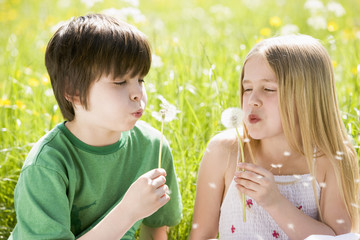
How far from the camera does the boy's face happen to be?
4.86 feet

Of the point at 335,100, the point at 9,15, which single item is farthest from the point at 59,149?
the point at 9,15

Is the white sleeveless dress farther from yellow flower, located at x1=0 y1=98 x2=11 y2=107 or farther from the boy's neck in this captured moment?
yellow flower, located at x1=0 y1=98 x2=11 y2=107

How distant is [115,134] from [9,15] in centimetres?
347

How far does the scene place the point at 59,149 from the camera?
1.54 meters

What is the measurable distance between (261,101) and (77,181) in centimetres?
61

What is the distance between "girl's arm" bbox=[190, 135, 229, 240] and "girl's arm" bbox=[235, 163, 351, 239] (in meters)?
0.15

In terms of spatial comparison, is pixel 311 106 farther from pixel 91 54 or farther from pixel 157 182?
pixel 91 54

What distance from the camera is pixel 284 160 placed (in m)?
1.79

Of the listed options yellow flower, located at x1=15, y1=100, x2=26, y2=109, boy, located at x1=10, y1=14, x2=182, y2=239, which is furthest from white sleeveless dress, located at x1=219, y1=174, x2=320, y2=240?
yellow flower, located at x1=15, y1=100, x2=26, y2=109

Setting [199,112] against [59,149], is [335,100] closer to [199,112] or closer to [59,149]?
[199,112]

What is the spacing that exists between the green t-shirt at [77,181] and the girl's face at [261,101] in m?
0.33

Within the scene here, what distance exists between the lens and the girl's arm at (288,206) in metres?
1.57

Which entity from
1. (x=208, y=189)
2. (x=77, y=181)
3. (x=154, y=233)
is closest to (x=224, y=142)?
(x=208, y=189)

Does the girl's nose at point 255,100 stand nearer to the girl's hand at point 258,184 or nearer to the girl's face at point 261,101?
the girl's face at point 261,101
